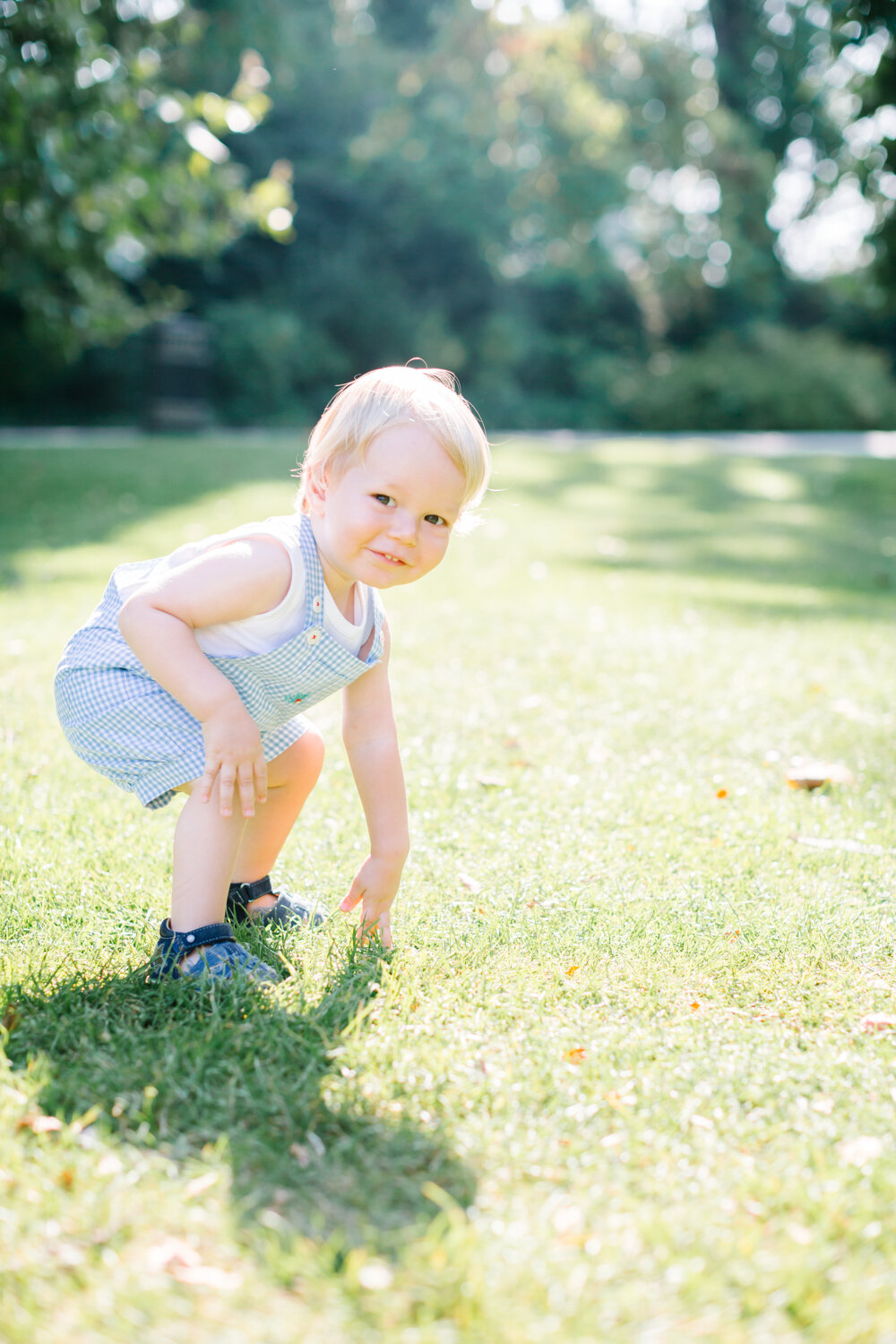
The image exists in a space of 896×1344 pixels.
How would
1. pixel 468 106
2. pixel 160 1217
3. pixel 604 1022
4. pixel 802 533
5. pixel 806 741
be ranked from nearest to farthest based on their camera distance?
pixel 160 1217 < pixel 604 1022 < pixel 806 741 < pixel 802 533 < pixel 468 106

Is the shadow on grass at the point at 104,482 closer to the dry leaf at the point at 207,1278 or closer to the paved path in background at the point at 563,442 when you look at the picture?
the paved path in background at the point at 563,442

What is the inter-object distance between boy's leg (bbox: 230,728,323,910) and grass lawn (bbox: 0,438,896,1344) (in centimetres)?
17

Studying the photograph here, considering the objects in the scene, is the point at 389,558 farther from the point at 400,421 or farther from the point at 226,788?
the point at 226,788

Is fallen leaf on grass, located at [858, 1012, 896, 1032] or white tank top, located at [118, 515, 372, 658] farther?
white tank top, located at [118, 515, 372, 658]

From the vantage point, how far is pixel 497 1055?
176cm

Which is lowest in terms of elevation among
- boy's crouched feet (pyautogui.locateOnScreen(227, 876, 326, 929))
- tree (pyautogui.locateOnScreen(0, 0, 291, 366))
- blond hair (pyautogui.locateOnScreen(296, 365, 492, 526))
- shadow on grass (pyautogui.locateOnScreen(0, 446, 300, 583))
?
shadow on grass (pyautogui.locateOnScreen(0, 446, 300, 583))

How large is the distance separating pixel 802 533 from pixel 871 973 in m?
6.63

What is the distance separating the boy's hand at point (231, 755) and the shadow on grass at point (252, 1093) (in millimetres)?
315

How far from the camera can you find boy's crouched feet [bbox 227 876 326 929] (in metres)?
2.21

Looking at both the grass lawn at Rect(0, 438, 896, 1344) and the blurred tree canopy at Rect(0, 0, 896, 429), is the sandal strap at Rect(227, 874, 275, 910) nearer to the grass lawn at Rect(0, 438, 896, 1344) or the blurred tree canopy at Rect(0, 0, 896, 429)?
the grass lawn at Rect(0, 438, 896, 1344)

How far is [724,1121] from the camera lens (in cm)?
161

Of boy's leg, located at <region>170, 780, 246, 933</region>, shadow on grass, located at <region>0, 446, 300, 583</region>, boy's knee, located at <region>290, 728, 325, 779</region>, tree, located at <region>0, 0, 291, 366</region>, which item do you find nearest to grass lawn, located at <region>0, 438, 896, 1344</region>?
boy's leg, located at <region>170, 780, 246, 933</region>

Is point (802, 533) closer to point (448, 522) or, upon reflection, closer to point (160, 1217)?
point (448, 522)

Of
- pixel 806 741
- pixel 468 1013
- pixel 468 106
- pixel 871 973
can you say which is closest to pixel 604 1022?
pixel 468 1013
